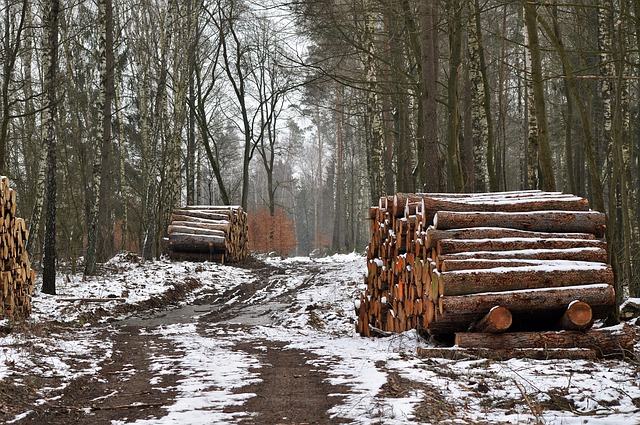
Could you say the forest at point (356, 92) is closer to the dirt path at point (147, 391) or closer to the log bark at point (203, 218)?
the log bark at point (203, 218)

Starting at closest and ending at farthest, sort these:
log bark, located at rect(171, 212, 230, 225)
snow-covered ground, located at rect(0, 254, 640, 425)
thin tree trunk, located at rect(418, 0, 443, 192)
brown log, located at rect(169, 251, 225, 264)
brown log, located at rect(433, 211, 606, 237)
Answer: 1. snow-covered ground, located at rect(0, 254, 640, 425)
2. brown log, located at rect(433, 211, 606, 237)
3. thin tree trunk, located at rect(418, 0, 443, 192)
4. brown log, located at rect(169, 251, 225, 264)
5. log bark, located at rect(171, 212, 230, 225)

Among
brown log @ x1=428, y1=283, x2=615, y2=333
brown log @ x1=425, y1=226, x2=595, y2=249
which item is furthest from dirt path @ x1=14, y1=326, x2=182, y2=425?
brown log @ x1=425, y1=226, x2=595, y2=249

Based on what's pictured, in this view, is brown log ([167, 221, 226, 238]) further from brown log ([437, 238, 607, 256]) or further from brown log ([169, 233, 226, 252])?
brown log ([437, 238, 607, 256])

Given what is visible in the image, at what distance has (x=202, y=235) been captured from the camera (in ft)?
78.7

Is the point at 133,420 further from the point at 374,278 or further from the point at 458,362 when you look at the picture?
the point at 374,278

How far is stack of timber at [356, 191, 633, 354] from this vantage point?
721 centimetres

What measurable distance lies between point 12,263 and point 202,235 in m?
13.3

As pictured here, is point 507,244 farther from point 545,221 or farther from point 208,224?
point 208,224

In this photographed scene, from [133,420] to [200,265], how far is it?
56.6 ft

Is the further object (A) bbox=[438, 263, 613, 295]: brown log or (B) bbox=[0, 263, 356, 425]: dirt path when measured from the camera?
(A) bbox=[438, 263, 613, 295]: brown log

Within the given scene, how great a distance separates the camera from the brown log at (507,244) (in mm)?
7574

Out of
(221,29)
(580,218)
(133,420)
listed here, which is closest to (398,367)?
(133,420)

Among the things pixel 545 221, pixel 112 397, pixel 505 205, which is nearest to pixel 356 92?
pixel 505 205

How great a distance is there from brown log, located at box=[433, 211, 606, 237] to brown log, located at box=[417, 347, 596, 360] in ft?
5.16
